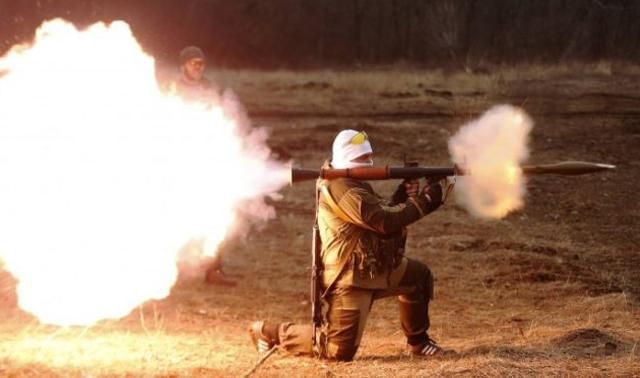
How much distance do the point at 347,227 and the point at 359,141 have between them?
2.27ft

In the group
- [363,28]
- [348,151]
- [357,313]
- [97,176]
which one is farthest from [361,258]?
[363,28]

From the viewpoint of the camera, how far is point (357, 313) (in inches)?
298

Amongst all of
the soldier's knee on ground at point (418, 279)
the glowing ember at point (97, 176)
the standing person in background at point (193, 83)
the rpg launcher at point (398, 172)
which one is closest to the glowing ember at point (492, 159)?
the rpg launcher at point (398, 172)

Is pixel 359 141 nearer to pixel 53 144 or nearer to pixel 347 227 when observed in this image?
pixel 347 227

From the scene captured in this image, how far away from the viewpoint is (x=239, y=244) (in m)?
13.7

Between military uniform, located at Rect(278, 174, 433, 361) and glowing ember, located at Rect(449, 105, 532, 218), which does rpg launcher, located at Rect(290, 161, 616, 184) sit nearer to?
military uniform, located at Rect(278, 174, 433, 361)

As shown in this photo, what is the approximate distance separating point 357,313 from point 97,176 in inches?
124

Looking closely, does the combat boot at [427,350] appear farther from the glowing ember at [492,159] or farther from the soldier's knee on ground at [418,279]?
the glowing ember at [492,159]

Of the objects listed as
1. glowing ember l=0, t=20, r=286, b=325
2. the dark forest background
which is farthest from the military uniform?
the dark forest background

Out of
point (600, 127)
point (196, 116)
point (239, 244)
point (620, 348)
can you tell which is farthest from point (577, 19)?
point (620, 348)

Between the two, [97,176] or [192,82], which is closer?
[97,176]

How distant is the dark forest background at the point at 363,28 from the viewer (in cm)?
2275

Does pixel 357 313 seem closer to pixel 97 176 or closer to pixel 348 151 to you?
pixel 348 151

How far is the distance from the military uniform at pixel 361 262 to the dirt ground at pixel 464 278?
286 mm
